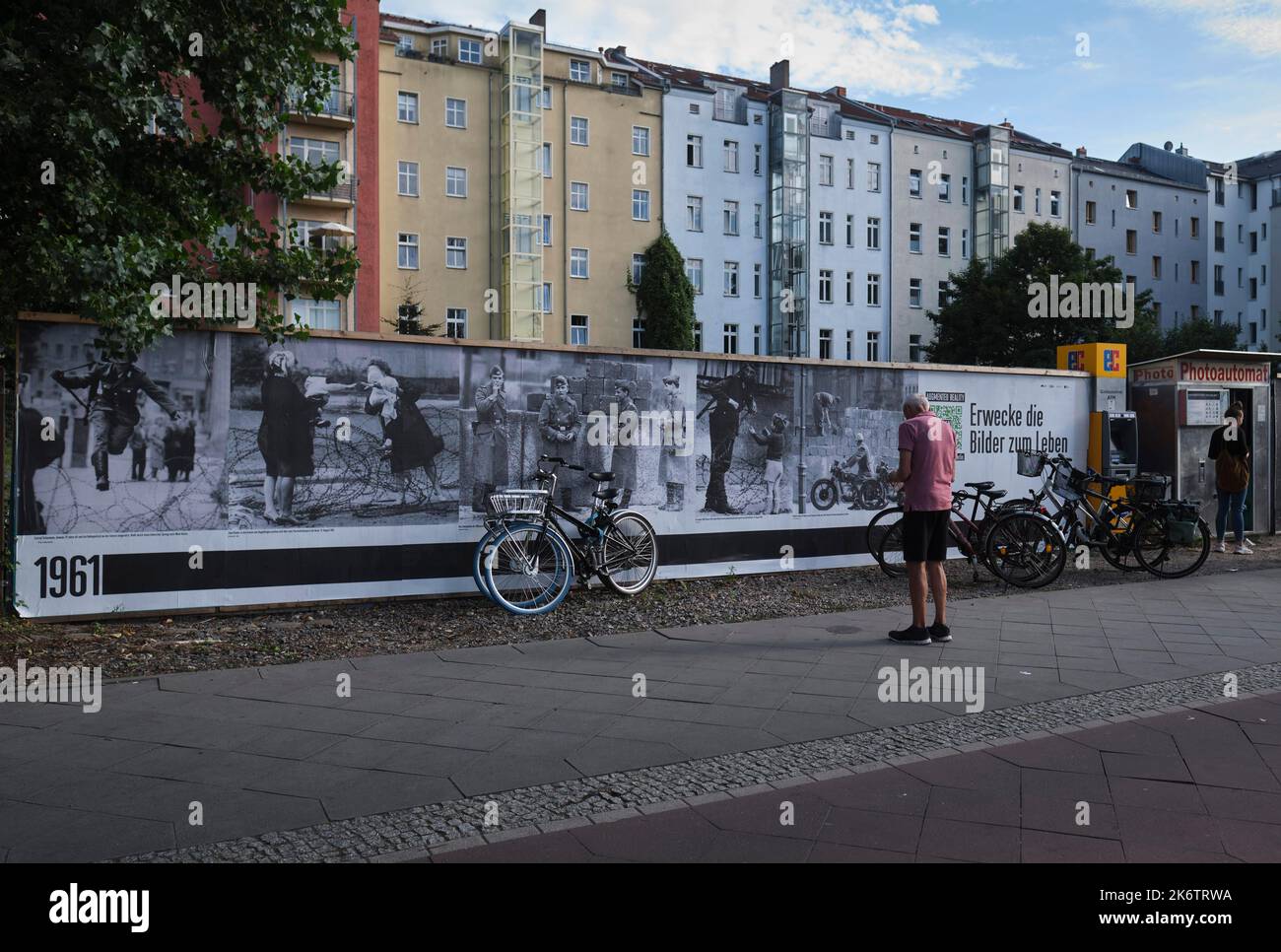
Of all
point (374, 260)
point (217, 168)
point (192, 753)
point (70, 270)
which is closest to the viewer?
point (192, 753)

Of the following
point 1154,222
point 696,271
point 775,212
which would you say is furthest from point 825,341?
point 1154,222

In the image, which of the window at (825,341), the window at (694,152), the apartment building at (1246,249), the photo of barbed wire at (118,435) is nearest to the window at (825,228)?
the window at (825,341)

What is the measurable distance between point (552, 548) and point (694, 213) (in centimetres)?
4724

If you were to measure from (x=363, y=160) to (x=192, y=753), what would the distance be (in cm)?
3927

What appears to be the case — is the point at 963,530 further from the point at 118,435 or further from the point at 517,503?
the point at 118,435

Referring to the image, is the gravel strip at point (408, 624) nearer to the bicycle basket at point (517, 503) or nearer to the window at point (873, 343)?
the bicycle basket at point (517, 503)

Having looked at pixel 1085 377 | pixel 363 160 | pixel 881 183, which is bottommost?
pixel 1085 377

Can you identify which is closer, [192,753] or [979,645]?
[192,753]

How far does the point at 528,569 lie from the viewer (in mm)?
9102

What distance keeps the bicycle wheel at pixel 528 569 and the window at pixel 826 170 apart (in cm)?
5205

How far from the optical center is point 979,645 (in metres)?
7.86

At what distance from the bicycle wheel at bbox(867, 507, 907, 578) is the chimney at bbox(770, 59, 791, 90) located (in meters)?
51.7

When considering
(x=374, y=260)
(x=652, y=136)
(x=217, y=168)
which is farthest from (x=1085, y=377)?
(x=652, y=136)
